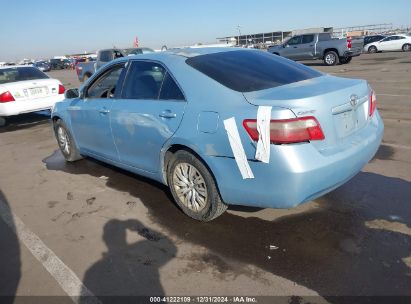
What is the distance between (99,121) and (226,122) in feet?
7.76

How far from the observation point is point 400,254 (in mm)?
3191

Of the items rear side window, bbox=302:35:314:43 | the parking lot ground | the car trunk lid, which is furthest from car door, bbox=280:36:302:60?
the car trunk lid

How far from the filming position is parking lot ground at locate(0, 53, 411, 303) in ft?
9.92

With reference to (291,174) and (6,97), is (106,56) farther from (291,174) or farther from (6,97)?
(291,174)

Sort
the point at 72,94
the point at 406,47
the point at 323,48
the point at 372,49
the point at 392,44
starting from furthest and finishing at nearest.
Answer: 1. the point at 372,49
2. the point at 392,44
3. the point at 406,47
4. the point at 323,48
5. the point at 72,94

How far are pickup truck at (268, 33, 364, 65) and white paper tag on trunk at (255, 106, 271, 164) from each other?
20.1 m

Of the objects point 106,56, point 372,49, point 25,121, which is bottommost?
point 372,49

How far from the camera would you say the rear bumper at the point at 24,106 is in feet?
32.4

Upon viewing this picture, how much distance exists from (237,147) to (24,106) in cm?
833

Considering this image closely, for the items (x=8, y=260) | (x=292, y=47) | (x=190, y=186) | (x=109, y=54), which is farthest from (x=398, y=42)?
(x=8, y=260)

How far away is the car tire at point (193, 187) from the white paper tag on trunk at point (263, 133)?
0.70 meters

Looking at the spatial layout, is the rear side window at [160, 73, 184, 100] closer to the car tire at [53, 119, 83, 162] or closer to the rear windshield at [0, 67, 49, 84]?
the car tire at [53, 119, 83, 162]

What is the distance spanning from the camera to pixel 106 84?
17.4ft

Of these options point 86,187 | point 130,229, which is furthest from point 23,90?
point 130,229
